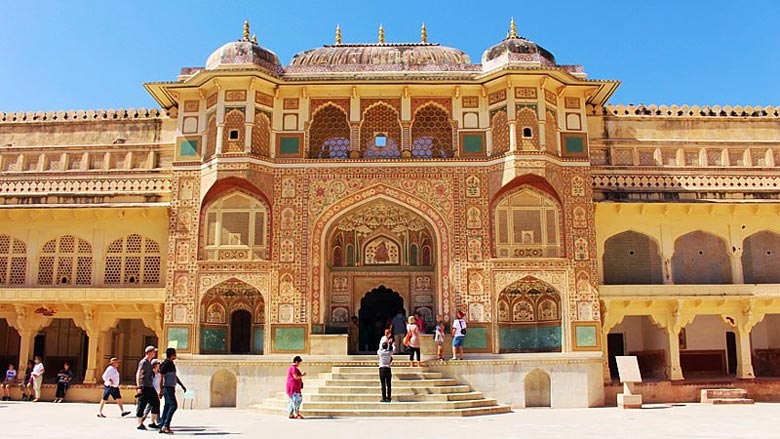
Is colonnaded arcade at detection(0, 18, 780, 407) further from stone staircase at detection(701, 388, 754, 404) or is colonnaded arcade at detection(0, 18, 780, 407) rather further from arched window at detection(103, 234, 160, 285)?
stone staircase at detection(701, 388, 754, 404)

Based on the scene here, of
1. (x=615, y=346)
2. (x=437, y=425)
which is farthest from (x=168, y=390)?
(x=615, y=346)

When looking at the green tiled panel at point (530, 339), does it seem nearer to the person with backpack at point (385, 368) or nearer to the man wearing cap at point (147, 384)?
the person with backpack at point (385, 368)

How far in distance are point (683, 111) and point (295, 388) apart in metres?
13.9

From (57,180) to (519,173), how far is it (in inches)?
493

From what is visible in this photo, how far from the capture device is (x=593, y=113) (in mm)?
21375

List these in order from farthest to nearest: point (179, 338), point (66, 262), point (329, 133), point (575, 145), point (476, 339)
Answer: point (66, 262), point (329, 133), point (575, 145), point (179, 338), point (476, 339)

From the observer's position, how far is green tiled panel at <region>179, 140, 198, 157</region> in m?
19.7

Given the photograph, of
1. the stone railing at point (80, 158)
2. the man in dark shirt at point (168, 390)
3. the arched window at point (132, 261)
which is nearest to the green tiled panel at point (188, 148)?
the stone railing at point (80, 158)

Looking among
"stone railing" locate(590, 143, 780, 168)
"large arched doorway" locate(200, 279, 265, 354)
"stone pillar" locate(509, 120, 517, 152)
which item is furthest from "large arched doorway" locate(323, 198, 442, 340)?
"stone railing" locate(590, 143, 780, 168)

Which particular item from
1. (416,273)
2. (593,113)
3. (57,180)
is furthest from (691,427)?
(57,180)

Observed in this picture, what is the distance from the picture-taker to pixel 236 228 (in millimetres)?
19172

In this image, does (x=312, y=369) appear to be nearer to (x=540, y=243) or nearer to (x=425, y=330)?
(x=425, y=330)

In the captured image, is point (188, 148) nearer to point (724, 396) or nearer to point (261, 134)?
point (261, 134)

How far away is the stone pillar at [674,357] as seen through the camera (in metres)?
19.3
